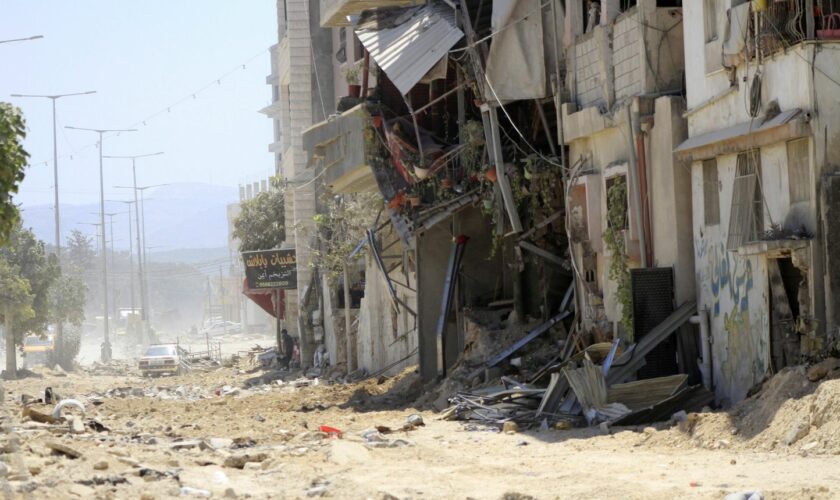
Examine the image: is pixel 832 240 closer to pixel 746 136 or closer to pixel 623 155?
pixel 746 136

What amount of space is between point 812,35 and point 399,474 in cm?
602

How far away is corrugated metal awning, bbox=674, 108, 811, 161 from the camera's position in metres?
14.0

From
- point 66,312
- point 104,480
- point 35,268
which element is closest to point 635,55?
point 104,480

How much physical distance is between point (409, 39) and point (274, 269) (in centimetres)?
2266

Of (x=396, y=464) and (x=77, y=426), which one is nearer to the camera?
(x=396, y=464)

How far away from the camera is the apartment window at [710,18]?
54.0ft

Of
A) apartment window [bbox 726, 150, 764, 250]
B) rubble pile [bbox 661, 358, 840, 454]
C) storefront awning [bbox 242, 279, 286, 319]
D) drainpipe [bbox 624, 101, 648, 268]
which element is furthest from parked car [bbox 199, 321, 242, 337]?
rubble pile [bbox 661, 358, 840, 454]

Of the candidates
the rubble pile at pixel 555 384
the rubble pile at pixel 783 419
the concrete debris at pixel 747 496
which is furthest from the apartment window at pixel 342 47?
the concrete debris at pixel 747 496

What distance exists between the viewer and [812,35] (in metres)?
14.0

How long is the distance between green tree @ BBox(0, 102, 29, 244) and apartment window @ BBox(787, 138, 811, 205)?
1196 centimetres

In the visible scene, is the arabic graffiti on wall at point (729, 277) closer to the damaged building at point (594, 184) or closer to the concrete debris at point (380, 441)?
the damaged building at point (594, 184)

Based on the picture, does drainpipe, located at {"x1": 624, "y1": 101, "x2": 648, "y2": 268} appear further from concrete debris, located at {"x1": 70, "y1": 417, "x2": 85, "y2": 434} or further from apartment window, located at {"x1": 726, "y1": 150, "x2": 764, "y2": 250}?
concrete debris, located at {"x1": 70, "y1": 417, "x2": 85, "y2": 434}

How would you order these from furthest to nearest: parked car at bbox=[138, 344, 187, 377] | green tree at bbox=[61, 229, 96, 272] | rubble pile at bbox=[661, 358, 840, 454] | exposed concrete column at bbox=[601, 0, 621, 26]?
1. green tree at bbox=[61, 229, 96, 272]
2. parked car at bbox=[138, 344, 187, 377]
3. exposed concrete column at bbox=[601, 0, 621, 26]
4. rubble pile at bbox=[661, 358, 840, 454]

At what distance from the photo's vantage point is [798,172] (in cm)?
1434
